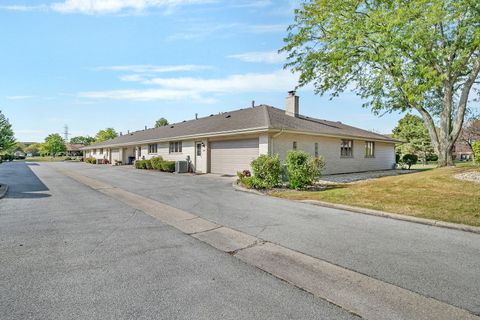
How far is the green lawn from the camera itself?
7434mm

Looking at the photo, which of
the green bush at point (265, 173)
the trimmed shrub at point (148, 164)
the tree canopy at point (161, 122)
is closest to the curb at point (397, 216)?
the green bush at point (265, 173)

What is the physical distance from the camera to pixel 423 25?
14367 millimetres

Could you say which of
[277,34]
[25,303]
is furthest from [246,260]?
[277,34]

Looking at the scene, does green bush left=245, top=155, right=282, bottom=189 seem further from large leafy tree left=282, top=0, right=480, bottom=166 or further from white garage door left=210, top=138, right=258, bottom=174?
large leafy tree left=282, top=0, right=480, bottom=166

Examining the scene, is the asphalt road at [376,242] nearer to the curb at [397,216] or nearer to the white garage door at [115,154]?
the curb at [397,216]

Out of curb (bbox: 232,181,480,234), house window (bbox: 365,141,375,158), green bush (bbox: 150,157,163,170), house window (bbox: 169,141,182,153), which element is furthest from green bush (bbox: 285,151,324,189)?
green bush (bbox: 150,157,163,170)

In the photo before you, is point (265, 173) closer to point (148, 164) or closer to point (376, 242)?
point (376, 242)

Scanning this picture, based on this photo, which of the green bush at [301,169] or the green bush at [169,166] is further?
the green bush at [169,166]

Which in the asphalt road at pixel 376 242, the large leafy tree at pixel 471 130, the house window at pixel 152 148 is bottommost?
the asphalt road at pixel 376 242

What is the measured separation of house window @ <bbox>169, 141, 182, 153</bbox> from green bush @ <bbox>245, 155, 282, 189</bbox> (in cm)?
1346

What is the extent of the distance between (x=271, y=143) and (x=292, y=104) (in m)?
6.82

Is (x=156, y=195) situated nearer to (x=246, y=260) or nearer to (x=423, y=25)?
(x=246, y=260)

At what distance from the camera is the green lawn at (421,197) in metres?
7.43

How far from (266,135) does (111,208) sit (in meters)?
10.2
